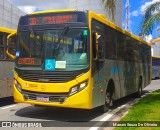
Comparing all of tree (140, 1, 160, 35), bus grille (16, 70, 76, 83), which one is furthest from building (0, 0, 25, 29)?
bus grille (16, 70, 76, 83)

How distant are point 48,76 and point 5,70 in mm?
3868

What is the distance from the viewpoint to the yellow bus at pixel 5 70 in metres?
13.7

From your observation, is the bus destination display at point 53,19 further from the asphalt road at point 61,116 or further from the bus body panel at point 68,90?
the asphalt road at point 61,116

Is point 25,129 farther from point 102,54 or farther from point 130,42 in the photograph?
point 130,42

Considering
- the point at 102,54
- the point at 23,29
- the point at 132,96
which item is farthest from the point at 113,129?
the point at 132,96

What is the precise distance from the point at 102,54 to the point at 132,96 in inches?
334

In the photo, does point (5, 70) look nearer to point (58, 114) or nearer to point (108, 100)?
point (58, 114)

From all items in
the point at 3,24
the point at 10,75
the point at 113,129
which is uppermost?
the point at 3,24

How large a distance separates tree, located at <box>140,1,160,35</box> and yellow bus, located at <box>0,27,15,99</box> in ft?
20.3

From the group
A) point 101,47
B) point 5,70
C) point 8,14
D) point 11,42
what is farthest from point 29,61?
point 8,14

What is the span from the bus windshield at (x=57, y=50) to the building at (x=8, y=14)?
3097cm

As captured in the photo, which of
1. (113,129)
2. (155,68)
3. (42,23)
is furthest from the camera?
(155,68)

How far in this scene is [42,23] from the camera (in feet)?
36.5

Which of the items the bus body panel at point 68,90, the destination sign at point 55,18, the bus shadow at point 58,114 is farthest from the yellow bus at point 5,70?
the bus body panel at point 68,90
